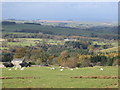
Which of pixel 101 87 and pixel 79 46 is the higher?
pixel 101 87

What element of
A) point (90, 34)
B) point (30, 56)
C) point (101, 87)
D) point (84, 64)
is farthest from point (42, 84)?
point (90, 34)

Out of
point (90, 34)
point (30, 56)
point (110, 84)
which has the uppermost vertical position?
point (110, 84)

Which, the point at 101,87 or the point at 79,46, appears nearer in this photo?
the point at 101,87

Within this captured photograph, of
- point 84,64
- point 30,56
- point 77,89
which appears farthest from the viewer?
point 30,56

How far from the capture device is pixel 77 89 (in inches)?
676

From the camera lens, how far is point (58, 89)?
1723 cm

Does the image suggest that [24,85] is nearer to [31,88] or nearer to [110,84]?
[31,88]

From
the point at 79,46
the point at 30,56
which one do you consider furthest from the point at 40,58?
the point at 79,46

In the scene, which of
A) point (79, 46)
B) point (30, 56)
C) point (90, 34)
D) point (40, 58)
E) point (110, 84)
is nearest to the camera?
point (110, 84)

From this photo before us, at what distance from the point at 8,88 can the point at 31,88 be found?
1243mm

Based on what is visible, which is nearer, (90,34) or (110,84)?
(110,84)

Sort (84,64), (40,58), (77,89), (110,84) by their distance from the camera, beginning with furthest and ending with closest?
(40,58), (84,64), (110,84), (77,89)

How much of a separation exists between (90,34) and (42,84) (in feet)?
494

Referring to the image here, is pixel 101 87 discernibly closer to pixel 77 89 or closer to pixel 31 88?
pixel 77 89
